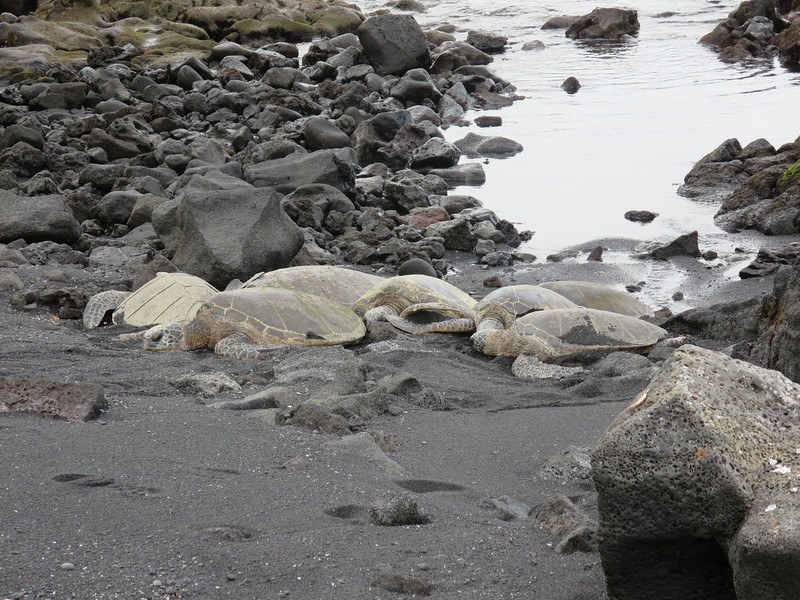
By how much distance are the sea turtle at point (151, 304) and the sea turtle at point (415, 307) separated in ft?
4.45

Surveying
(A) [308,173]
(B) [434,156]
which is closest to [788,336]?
(A) [308,173]

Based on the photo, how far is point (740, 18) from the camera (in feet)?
90.5

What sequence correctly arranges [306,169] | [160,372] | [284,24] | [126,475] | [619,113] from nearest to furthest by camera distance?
[126,475]
[160,372]
[306,169]
[619,113]
[284,24]

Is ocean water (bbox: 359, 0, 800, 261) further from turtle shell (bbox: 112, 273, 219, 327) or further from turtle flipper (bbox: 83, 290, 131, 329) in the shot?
turtle flipper (bbox: 83, 290, 131, 329)

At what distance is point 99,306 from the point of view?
24.0 ft

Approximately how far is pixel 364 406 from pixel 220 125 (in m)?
12.7

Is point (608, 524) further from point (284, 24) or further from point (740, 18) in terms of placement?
point (284, 24)

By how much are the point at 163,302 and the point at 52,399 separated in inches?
117

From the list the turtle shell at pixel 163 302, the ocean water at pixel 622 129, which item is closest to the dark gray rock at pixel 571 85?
the ocean water at pixel 622 129

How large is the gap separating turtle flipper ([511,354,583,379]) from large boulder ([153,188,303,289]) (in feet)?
10.3

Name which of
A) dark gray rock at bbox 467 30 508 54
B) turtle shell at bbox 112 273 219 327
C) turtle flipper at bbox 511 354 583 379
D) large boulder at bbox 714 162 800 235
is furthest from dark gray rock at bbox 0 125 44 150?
dark gray rock at bbox 467 30 508 54

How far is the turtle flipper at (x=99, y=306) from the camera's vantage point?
23.6 feet

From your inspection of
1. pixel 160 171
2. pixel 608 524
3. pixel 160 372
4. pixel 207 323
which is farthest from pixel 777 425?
pixel 160 171

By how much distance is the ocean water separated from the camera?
11.4m
